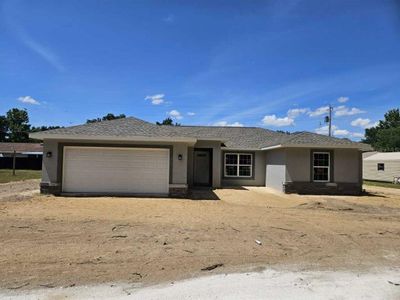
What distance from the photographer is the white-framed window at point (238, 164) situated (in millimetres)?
23047

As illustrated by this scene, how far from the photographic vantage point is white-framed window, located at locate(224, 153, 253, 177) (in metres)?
23.0

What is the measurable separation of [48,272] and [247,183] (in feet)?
60.1

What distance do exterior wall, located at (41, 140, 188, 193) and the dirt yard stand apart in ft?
9.09

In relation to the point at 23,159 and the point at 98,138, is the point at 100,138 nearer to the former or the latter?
the point at 98,138

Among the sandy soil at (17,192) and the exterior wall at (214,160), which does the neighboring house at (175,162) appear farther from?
the sandy soil at (17,192)

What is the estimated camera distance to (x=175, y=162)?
50.9 ft

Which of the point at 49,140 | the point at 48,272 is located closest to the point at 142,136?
the point at 49,140

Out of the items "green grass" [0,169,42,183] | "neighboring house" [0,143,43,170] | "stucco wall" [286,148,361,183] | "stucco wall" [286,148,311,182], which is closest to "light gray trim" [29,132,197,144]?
"stucco wall" [286,148,311,182]

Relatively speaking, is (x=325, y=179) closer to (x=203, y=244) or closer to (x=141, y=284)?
(x=203, y=244)

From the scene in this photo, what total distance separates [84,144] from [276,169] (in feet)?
34.0

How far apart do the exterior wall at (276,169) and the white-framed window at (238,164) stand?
1153 millimetres

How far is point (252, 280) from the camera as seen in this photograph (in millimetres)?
5254

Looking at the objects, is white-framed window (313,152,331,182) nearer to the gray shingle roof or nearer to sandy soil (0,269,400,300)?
the gray shingle roof

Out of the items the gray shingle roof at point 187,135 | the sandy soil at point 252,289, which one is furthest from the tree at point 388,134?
the sandy soil at point 252,289
